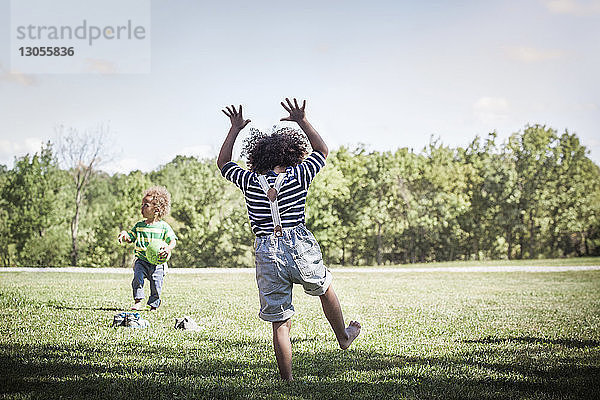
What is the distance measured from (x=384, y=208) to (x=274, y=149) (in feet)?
95.8

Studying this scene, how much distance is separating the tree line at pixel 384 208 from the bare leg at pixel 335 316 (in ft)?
85.2

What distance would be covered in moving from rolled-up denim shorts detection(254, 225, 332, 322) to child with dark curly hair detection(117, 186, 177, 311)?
3.74 meters

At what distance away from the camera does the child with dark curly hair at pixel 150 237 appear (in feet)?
24.5

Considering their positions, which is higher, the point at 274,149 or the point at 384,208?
the point at 384,208

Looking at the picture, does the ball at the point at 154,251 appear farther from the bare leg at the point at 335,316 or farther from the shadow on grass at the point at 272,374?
the bare leg at the point at 335,316

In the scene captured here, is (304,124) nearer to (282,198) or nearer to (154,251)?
(282,198)

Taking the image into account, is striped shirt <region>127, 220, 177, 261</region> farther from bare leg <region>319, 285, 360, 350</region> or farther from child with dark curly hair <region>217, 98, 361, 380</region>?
bare leg <region>319, 285, 360, 350</region>

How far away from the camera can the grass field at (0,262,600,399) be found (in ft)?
12.7

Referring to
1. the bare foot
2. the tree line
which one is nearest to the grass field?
the bare foot

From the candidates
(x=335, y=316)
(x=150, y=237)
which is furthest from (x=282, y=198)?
(x=150, y=237)

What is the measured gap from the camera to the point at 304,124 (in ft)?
14.0

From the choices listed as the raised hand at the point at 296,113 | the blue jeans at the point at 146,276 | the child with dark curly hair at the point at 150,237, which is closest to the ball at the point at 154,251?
the child with dark curly hair at the point at 150,237

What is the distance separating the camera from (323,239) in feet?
100

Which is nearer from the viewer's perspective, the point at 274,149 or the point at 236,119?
the point at 274,149
